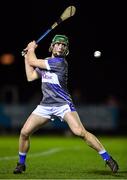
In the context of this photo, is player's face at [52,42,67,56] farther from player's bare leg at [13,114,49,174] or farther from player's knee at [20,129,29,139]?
player's knee at [20,129,29,139]

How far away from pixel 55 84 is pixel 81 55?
80.1 ft

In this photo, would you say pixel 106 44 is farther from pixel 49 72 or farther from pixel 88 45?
pixel 49 72

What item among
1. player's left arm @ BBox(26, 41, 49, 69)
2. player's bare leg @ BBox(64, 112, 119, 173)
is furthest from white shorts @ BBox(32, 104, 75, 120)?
player's left arm @ BBox(26, 41, 49, 69)

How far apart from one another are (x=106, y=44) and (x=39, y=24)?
3563 mm

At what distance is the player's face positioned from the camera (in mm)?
12898

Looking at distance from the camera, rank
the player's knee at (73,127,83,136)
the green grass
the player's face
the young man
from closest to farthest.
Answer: the green grass < the player's knee at (73,127,83,136) < the young man < the player's face

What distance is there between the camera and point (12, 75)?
126 feet

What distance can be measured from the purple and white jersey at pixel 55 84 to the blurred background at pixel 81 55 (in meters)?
17.6

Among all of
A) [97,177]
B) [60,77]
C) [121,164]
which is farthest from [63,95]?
[121,164]

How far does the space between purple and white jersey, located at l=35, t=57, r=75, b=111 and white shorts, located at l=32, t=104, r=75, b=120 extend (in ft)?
0.23

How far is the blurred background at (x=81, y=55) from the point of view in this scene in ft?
101

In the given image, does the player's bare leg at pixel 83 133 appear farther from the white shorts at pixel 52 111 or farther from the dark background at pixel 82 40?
the dark background at pixel 82 40

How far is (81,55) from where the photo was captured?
37.2 metres

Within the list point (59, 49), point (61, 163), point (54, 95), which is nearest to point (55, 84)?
point (54, 95)
